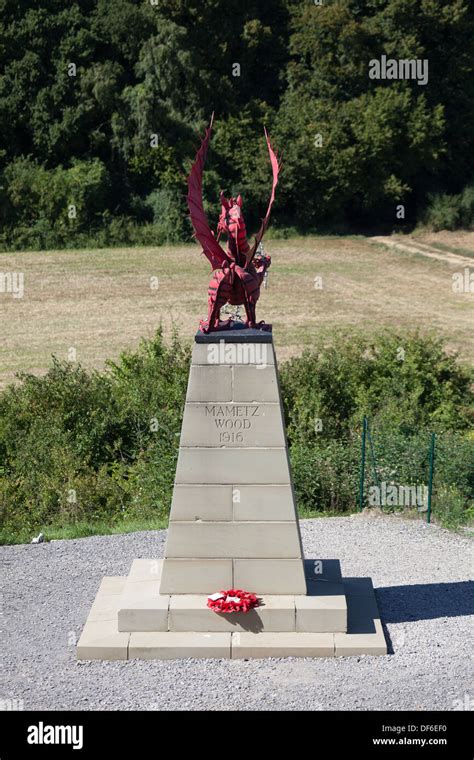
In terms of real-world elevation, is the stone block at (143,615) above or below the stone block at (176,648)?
above

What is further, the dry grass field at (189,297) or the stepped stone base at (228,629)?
the dry grass field at (189,297)

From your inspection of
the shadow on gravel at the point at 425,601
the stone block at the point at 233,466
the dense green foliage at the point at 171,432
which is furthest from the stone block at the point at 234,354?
the dense green foliage at the point at 171,432

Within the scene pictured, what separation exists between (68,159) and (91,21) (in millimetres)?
5930

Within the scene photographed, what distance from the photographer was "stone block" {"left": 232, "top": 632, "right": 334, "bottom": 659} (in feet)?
44.3

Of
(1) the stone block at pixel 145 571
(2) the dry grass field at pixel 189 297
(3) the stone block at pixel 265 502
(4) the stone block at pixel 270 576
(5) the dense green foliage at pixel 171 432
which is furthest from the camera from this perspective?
(2) the dry grass field at pixel 189 297

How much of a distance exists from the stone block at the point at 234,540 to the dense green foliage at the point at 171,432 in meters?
5.04

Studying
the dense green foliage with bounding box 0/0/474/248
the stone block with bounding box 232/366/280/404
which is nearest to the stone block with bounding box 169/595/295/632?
the stone block with bounding box 232/366/280/404

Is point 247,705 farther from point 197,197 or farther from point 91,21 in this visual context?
point 91,21

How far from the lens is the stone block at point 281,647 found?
44.3ft

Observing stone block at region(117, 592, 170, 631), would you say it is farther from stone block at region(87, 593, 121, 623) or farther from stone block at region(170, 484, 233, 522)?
stone block at region(170, 484, 233, 522)

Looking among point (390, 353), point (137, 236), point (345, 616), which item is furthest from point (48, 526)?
point (137, 236)

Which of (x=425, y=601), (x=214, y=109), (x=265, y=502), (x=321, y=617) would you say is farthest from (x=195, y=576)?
(x=214, y=109)

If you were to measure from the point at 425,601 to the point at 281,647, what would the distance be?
8.51 ft

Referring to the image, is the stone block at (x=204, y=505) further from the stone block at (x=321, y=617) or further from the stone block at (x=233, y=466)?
the stone block at (x=321, y=617)
